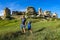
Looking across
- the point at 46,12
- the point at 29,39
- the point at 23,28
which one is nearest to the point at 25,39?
the point at 29,39

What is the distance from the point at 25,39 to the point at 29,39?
0.50m

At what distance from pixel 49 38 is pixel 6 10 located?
16918 cm

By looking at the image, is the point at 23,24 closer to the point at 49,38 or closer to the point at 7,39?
the point at 7,39

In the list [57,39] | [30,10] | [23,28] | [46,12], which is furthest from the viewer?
[46,12]

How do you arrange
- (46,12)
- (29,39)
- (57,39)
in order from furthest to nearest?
(46,12) < (29,39) < (57,39)

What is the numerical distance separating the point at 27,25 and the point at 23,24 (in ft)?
3.19

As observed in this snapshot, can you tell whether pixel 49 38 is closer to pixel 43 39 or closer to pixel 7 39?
pixel 43 39

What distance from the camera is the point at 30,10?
180 meters

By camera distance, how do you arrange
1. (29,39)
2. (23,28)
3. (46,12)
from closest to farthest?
1. (29,39)
2. (23,28)
3. (46,12)

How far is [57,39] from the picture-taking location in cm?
1995

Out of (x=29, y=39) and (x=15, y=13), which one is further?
(x=15, y=13)

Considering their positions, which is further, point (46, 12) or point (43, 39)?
point (46, 12)

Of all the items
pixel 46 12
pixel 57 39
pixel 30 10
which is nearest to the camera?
pixel 57 39

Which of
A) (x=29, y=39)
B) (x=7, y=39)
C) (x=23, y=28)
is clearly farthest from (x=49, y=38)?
(x=23, y=28)
